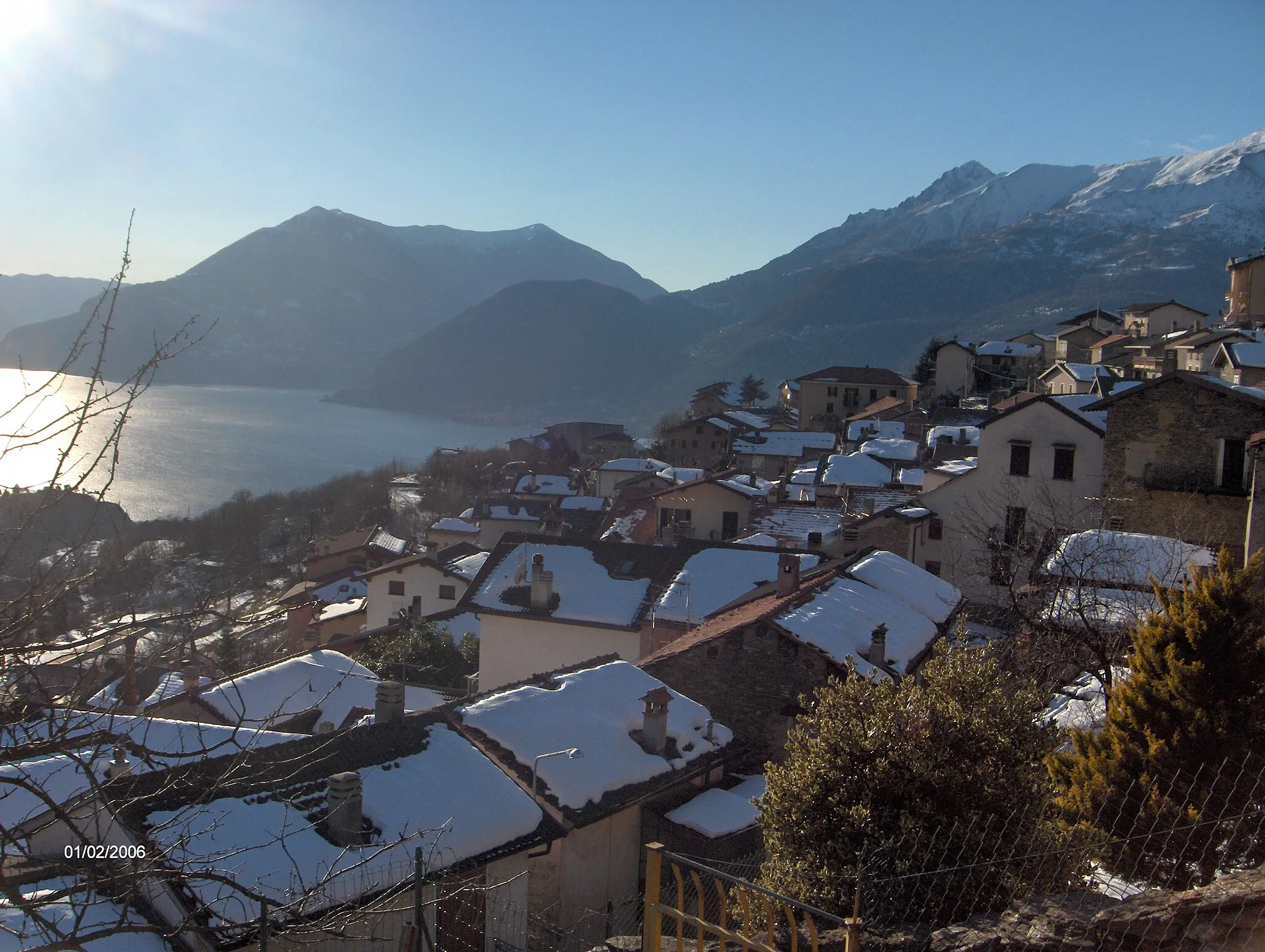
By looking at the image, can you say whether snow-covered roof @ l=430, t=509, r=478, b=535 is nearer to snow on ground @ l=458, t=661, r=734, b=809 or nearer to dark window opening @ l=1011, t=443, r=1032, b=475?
dark window opening @ l=1011, t=443, r=1032, b=475

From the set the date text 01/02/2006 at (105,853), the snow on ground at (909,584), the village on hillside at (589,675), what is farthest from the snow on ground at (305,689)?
the date text 01/02/2006 at (105,853)

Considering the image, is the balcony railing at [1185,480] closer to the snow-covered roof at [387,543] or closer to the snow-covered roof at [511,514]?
the snow-covered roof at [511,514]

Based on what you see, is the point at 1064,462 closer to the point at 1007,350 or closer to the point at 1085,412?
the point at 1085,412

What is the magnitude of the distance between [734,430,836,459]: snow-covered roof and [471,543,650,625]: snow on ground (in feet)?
105

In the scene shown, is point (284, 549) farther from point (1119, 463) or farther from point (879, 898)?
point (879, 898)

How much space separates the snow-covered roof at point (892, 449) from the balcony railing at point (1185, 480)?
17.5 m

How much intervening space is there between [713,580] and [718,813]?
9.50m

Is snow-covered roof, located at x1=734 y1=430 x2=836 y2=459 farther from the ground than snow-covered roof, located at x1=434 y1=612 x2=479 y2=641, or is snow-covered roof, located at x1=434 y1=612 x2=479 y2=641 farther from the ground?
snow-covered roof, located at x1=734 y1=430 x2=836 y2=459

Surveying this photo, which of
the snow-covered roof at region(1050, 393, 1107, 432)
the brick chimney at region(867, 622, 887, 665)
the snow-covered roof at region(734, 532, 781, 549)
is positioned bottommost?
the snow-covered roof at region(734, 532, 781, 549)

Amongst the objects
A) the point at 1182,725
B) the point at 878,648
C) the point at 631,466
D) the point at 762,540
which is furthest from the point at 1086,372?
the point at 1182,725

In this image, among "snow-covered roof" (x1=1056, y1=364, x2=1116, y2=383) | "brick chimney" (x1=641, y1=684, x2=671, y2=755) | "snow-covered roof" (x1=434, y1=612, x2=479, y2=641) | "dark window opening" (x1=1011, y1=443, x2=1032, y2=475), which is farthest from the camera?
"snow-covered roof" (x1=1056, y1=364, x2=1116, y2=383)

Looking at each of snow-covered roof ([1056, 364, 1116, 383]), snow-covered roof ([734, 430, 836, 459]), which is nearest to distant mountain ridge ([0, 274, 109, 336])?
snow-covered roof ([734, 430, 836, 459])

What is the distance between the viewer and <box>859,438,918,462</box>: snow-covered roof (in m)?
39.1

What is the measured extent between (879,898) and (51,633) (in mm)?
4586
